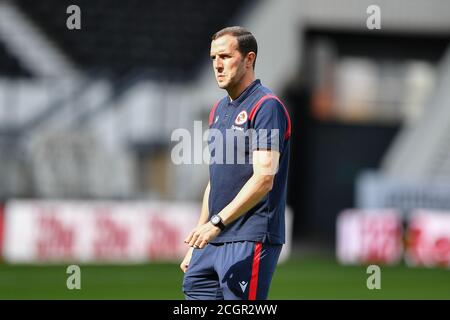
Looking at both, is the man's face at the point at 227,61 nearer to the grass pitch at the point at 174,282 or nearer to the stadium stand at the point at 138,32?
the grass pitch at the point at 174,282

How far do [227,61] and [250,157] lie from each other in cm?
49

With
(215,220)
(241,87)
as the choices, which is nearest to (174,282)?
(241,87)

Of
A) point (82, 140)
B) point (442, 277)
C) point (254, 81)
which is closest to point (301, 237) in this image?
point (82, 140)

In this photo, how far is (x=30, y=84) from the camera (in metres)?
27.7

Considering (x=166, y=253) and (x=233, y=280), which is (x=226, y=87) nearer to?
(x=233, y=280)

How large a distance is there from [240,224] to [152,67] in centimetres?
2350

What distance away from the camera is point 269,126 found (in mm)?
4750

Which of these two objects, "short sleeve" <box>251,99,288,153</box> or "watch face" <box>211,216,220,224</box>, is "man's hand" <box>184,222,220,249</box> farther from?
"short sleeve" <box>251,99,288,153</box>

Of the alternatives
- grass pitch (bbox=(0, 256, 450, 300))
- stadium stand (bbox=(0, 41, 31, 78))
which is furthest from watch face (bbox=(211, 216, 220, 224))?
stadium stand (bbox=(0, 41, 31, 78))

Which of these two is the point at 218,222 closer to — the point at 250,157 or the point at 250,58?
the point at 250,157

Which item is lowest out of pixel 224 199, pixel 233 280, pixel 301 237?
pixel 301 237

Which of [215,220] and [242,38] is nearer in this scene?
[215,220]

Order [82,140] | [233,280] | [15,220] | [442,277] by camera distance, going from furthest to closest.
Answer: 1. [82,140]
2. [15,220]
3. [442,277]
4. [233,280]

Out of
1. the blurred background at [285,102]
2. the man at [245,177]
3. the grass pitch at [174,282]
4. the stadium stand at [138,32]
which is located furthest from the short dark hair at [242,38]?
the stadium stand at [138,32]
